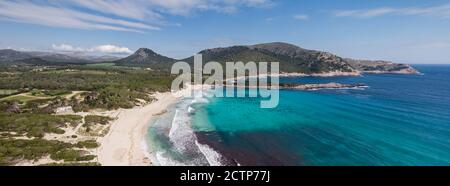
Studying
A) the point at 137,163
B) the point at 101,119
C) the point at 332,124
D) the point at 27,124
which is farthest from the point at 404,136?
the point at 27,124

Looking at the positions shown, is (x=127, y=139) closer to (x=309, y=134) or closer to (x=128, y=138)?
(x=128, y=138)

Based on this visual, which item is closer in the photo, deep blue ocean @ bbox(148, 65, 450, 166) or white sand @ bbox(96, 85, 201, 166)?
white sand @ bbox(96, 85, 201, 166)

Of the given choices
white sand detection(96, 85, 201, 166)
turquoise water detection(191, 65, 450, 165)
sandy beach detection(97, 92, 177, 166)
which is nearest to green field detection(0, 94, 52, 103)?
sandy beach detection(97, 92, 177, 166)

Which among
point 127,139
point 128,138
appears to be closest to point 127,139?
point 127,139

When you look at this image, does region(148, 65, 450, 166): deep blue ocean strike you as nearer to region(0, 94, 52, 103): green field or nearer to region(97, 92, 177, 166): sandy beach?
region(97, 92, 177, 166): sandy beach

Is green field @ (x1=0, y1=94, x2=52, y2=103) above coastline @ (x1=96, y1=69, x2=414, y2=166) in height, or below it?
above
